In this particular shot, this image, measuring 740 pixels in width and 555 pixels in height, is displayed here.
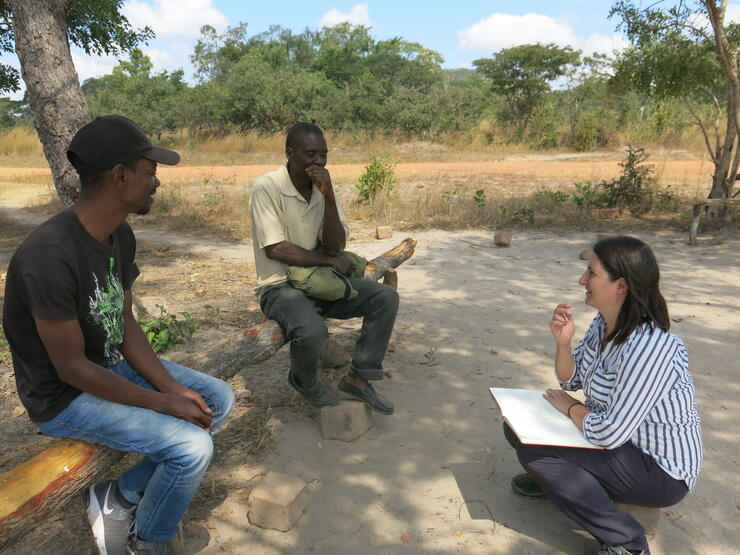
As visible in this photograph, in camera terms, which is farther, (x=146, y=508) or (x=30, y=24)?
(x=30, y=24)

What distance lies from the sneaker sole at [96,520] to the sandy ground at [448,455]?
0.33m

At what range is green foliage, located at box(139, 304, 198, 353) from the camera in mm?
4133

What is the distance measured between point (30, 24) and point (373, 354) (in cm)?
381

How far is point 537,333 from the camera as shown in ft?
15.4

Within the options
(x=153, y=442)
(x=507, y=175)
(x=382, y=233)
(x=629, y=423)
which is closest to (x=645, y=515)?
(x=629, y=423)

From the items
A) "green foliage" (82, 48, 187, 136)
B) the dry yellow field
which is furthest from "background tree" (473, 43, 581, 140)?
"green foliage" (82, 48, 187, 136)

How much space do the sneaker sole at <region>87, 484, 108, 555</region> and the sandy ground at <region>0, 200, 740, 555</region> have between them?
33 centimetres

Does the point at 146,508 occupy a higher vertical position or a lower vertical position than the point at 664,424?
lower

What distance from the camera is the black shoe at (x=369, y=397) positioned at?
3.33 meters

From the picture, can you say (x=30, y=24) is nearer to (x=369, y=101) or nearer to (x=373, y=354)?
(x=373, y=354)

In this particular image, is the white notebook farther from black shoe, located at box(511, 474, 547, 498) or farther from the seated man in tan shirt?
the seated man in tan shirt

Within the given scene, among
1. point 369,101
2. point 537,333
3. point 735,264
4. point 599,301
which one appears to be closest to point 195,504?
point 599,301

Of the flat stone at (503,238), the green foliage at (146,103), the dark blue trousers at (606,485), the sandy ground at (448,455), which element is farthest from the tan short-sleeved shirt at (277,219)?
the green foliage at (146,103)

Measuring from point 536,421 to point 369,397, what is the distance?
1.22m
